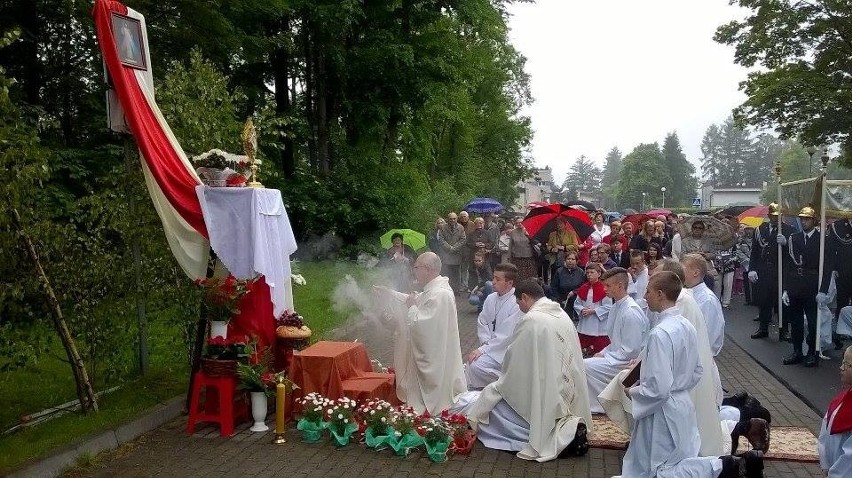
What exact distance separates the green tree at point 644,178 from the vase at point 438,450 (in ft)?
363

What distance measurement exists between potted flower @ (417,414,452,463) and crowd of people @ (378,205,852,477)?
1.70 feet

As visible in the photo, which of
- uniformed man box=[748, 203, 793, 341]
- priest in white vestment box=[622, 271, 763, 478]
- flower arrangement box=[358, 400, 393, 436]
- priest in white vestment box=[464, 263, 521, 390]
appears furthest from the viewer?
uniformed man box=[748, 203, 793, 341]

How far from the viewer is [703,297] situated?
294 inches

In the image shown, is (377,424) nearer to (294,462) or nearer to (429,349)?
(294,462)

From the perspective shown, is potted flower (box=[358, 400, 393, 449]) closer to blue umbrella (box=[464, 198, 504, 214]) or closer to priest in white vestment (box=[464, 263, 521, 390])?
priest in white vestment (box=[464, 263, 521, 390])

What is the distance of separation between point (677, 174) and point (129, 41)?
125806mm

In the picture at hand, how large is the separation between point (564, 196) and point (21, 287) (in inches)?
6245

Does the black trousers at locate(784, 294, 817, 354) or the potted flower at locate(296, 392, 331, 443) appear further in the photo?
the black trousers at locate(784, 294, 817, 354)

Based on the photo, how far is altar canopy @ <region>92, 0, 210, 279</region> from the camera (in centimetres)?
736

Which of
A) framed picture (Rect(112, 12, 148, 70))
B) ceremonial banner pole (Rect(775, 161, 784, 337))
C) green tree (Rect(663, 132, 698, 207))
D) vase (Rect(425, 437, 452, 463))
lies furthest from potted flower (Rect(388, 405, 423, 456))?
green tree (Rect(663, 132, 698, 207))

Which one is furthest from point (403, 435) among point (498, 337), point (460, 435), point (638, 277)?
point (638, 277)

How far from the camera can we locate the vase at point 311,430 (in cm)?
701

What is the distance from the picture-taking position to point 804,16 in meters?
26.6

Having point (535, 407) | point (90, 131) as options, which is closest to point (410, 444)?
point (535, 407)
